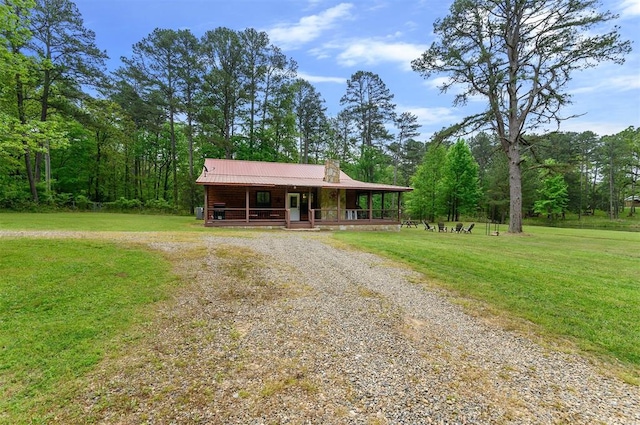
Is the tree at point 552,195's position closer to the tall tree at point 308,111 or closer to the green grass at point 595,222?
the green grass at point 595,222

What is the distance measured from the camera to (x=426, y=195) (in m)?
32.5

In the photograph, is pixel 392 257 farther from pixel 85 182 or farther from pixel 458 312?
pixel 85 182

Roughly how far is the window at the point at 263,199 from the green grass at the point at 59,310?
1046 cm

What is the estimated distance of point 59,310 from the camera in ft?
13.5

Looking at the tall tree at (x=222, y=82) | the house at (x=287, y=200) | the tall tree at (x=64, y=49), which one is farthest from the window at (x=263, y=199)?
the tall tree at (x=64, y=49)

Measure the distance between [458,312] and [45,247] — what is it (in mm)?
9740

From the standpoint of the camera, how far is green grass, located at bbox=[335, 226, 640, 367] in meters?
3.85

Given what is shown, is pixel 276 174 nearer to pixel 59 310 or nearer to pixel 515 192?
pixel 515 192

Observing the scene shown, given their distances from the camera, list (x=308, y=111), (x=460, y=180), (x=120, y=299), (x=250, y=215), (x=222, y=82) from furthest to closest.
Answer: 1. (x=308, y=111)
2. (x=460, y=180)
3. (x=222, y=82)
4. (x=250, y=215)
5. (x=120, y=299)

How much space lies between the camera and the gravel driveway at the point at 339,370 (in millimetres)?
2352

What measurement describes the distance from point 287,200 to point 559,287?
43.1 feet

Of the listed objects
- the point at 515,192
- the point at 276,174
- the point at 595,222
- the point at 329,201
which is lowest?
the point at 595,222

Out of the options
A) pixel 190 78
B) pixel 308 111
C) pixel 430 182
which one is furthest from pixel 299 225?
pixel 430 182

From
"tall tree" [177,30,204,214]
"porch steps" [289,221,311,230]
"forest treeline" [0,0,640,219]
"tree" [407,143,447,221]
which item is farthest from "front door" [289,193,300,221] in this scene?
"tree" [407,143,447,221]
